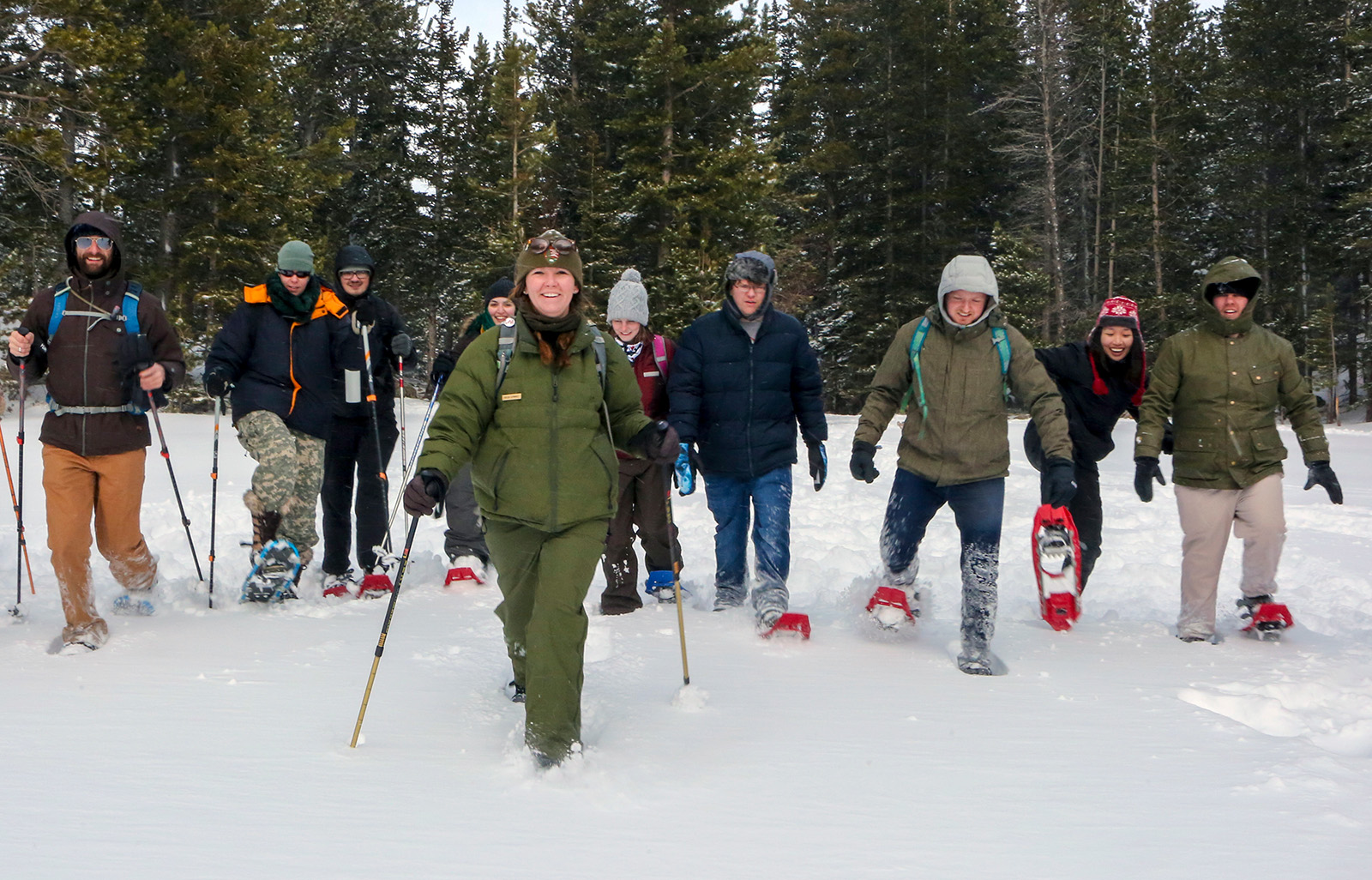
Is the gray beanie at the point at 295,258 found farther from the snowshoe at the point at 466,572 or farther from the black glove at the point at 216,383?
the snowshoe at the point at 466,572

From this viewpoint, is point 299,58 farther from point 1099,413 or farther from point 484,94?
point 1099,413

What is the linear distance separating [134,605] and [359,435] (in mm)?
1665

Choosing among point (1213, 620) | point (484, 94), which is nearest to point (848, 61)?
point (484, 94)

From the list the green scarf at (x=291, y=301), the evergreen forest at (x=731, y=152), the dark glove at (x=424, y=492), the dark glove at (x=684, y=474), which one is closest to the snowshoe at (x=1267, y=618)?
the dark glove at (x=684, y=474)

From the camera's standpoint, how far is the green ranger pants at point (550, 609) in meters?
3.61

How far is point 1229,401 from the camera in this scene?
5848 mm

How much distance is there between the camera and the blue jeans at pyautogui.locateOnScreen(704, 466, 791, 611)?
5.83 meters

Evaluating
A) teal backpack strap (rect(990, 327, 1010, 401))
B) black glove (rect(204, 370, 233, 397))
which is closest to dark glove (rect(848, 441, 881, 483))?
teal backpack strap (rect(990, 327, 1010, 401))

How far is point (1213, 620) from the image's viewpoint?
5930mm

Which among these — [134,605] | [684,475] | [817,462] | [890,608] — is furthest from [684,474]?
[134,605]

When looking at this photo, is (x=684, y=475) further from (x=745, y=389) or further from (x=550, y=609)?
(x=550, y=609)

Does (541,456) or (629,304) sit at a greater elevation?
(629,304)

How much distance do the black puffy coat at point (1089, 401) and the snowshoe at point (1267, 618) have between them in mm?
1218

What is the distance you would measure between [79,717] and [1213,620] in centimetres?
582
